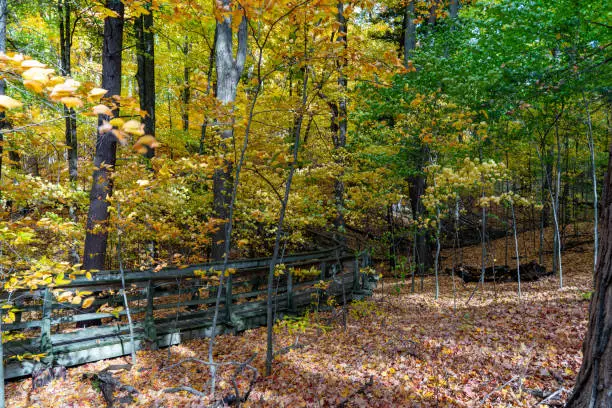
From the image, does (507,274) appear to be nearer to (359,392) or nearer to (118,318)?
(359,392)

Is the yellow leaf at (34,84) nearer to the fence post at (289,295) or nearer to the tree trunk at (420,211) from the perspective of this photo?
the fence post at (289,295)

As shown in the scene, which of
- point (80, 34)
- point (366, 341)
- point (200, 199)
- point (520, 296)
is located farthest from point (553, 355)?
point (80, 34)

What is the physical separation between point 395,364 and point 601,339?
128 inches

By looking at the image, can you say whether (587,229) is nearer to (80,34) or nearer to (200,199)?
(200,199)

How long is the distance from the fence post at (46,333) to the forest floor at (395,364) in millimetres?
356

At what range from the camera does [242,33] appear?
8391 mm

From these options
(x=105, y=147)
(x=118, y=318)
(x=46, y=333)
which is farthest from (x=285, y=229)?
(x=46, y=333)

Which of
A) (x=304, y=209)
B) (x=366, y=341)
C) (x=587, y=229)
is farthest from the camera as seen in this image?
(x=587, y=229)

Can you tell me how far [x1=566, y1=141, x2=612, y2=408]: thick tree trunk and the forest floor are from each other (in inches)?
59.0

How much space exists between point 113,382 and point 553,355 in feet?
20.3

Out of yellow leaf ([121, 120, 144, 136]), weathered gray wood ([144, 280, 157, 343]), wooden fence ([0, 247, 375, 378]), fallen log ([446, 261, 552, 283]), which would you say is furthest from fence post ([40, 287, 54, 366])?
fallen log ([446, 261, 552, 283])

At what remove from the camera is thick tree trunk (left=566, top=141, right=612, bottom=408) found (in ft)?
7.32

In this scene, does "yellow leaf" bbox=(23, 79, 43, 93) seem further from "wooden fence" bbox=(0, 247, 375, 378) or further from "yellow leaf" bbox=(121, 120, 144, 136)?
"wooden fence" bbox=(0, 247, 375, 378)

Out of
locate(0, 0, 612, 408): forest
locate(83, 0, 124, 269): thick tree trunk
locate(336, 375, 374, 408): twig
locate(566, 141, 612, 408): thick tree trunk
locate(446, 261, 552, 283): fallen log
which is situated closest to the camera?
locate(566, 141, 612, 408): thick tree trunk
